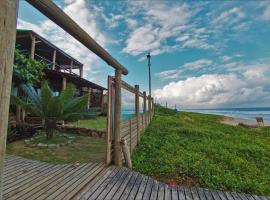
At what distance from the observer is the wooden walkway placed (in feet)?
10.9

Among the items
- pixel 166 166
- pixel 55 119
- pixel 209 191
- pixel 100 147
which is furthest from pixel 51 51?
pixel 209 191

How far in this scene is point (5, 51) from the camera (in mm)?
1332

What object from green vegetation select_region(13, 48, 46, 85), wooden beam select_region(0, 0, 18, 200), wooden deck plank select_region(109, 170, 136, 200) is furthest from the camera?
green vegetation select_region(13, 48, 46, 85)

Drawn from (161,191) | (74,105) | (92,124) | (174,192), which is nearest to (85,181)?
(161,191)

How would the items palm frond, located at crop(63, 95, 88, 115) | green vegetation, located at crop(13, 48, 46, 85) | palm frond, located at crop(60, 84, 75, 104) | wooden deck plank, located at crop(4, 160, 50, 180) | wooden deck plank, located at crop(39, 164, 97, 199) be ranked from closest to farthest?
wooden deck plank, located at crop(39, 164, 97, 199) < wooden deck plank, located at crop(4, 160, 50, 180) < palm frond, located at crop(60, 84, 75, 104) < palm frond, located at crop(63, 95, 88, 115) < green vegetation, located at crop(13, 48, 46, 85)

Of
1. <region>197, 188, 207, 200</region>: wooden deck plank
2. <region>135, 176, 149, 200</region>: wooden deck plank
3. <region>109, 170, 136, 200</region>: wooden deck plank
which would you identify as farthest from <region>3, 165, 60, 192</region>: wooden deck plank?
<region>197, 188, 207, 200</region>: wooden deck plank

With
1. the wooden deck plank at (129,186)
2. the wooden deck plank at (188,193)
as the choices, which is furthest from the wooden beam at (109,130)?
the wooden deck plank at (188,193)

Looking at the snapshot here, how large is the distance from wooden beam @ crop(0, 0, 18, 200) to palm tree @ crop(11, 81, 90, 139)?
6187mm

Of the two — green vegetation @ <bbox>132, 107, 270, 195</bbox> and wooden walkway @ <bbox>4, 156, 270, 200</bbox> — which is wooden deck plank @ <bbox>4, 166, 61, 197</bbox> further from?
green vegetation @ <bbox>132, 107, 270, 195</bbox>

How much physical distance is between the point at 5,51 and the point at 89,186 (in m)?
2.95

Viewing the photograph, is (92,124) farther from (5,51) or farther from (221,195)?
(5,51)

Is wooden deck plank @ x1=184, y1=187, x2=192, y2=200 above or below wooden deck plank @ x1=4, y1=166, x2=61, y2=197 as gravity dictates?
below

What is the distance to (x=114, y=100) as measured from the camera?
530 cm

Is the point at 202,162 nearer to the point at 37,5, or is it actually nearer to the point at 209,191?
the point at 209,191
